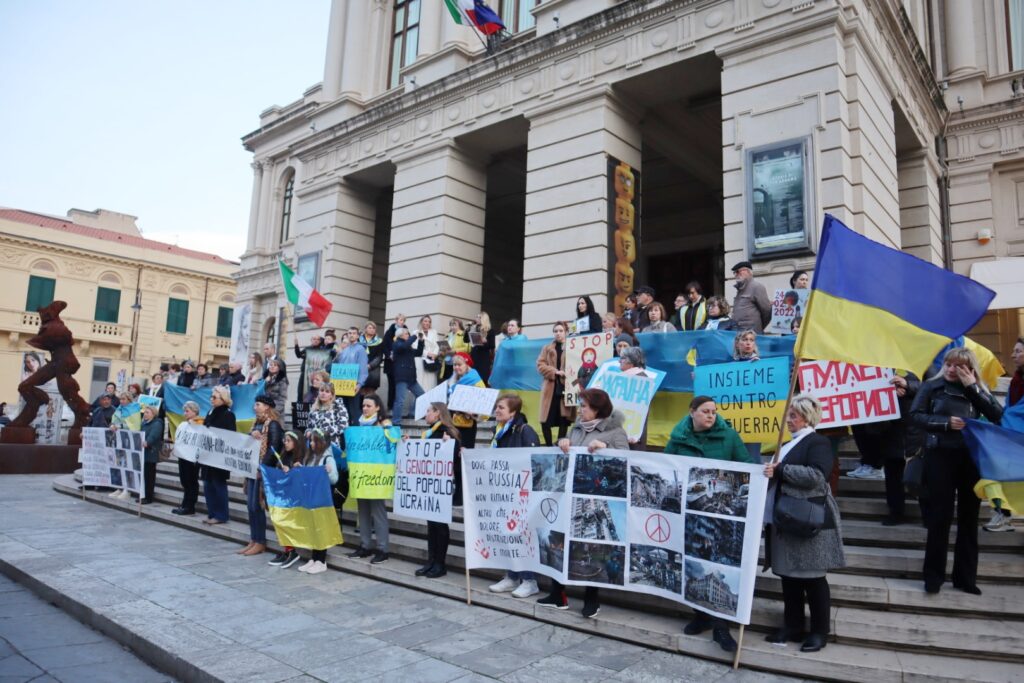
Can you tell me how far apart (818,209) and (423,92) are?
10.9m

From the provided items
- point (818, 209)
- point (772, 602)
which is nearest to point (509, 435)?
point (772, 602)

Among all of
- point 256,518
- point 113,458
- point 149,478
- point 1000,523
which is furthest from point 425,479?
point 113,458

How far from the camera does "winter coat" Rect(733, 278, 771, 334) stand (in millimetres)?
9383

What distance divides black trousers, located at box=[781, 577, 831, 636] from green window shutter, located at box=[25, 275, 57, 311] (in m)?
47.5

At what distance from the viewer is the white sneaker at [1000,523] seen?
571cm

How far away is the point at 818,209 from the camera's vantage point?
11.1 metres

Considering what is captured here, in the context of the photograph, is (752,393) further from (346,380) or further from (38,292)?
(38,292)

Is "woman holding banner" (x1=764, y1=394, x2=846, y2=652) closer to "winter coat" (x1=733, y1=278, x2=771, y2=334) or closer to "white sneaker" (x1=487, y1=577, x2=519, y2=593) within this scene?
"white sneaker" (x1=487, y1=577, x2=519, y2=593)

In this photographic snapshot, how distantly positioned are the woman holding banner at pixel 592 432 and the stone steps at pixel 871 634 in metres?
0.15

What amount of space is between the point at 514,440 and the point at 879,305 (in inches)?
133

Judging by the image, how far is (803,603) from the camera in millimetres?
4738

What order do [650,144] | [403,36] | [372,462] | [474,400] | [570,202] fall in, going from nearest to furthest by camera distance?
[372,462] < [474,400] < [570,202] < [650,144] < [403,36]

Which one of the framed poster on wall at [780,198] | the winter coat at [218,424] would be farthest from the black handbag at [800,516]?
the winter coat at [218,424]

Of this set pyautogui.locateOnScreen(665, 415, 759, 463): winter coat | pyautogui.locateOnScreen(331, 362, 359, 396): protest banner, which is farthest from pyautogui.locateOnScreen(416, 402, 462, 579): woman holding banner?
pyautogui.locateOnScreen(331, 362, 359, 396): protest banner
